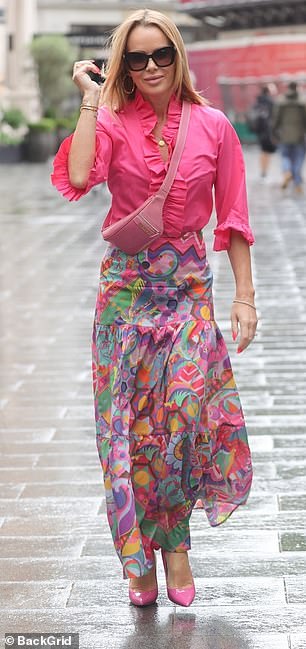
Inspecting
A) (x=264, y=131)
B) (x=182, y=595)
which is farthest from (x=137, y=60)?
(x=264, y=131)

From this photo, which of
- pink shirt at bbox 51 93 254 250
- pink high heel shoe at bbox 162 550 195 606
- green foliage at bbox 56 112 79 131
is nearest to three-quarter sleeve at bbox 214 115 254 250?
pink shirt at bbox 51 93 254 250

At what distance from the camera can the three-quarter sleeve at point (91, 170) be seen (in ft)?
13.3

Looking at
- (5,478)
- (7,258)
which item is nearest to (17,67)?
(7,258)

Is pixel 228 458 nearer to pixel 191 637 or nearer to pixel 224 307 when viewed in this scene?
pixel 191 637

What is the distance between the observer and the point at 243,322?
14.1 feet

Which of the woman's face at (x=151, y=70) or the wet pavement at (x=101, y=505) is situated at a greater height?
the woman's face at (x=151, y=70)

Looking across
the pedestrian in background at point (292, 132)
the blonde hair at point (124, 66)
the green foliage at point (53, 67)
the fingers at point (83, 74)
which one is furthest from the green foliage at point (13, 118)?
the fingers at point (83, 74)

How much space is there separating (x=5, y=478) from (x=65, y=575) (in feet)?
4.49

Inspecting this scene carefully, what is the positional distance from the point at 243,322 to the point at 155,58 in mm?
770

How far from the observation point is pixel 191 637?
13.3 feet

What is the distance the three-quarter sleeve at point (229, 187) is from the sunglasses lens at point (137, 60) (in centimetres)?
29

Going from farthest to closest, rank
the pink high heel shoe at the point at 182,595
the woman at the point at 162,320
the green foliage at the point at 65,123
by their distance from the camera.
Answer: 1. the green foliage at the point at 65,123
2. the pink high heel shoe at the point at 182,595
3. the woman at the point at 162,320

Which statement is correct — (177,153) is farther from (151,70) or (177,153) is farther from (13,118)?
(13,118)

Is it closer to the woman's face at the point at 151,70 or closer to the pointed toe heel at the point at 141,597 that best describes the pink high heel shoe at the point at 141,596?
the pointed toe heel at the point at 141,597
